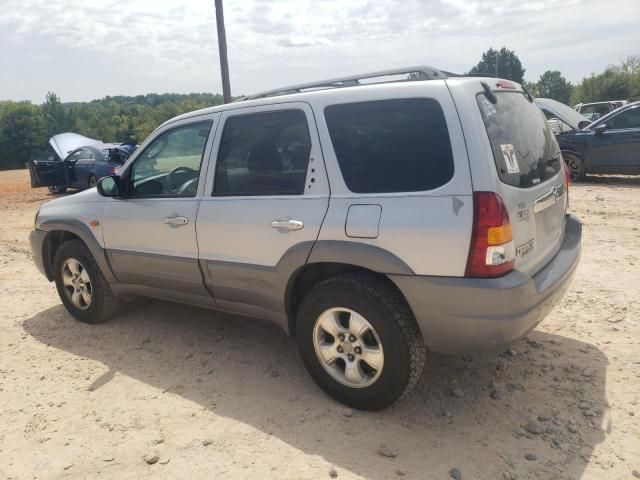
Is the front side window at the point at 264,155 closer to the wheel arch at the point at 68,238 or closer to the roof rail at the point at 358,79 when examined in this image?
the roof rail at the point at 358,79

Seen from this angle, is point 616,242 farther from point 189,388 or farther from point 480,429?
point 189,388

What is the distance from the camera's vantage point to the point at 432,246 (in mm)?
2586

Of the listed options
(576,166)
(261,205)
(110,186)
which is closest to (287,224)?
(261,205)

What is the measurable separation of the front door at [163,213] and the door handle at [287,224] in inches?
29.9

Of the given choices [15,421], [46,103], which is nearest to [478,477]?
[15,421]

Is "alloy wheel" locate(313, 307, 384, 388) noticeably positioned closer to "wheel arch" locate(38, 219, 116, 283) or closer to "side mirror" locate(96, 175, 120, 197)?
"side mirror" locate(96, 175, 120, 197)

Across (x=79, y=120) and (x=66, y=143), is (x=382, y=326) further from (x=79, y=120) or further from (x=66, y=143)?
(x=79, y=120)

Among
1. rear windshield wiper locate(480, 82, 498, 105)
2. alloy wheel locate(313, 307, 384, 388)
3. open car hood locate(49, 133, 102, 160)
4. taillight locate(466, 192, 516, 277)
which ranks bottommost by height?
alloy wheel locate(313, 307, 384, 388)

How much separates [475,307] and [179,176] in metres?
2.44

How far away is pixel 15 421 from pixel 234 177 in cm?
207

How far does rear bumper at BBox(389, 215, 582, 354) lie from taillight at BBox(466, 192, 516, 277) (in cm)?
6

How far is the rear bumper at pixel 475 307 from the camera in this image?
8.25 ft

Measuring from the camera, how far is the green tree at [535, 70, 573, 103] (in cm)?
7506

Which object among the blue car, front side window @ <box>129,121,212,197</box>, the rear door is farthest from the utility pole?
the rear door
